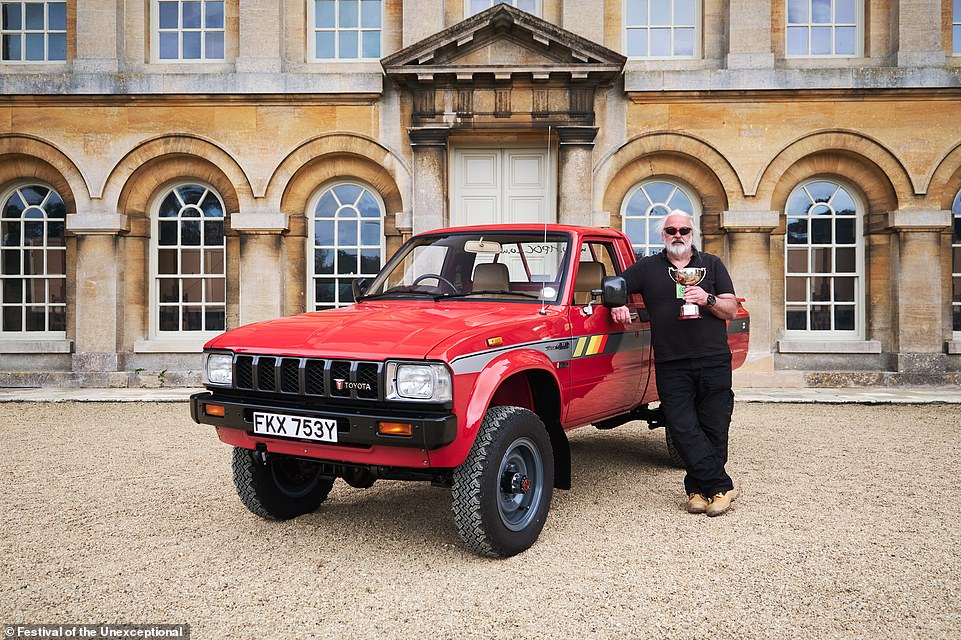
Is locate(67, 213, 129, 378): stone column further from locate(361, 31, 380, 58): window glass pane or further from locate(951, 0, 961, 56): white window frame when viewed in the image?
locate(951, 0, 961, 56): white window frame

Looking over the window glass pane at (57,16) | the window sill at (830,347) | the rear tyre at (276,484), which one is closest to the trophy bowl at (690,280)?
the rear tyre at (276,484)

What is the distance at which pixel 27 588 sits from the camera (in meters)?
3.62

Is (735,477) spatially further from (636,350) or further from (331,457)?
(331,457)

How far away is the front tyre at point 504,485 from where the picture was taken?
149 inches

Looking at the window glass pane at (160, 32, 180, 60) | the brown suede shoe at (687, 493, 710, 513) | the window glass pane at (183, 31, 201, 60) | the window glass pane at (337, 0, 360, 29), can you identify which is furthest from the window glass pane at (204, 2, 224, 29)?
the brown suede shoe at (687, 493, 710, 513)

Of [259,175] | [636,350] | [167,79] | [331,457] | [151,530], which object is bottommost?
[151,530]

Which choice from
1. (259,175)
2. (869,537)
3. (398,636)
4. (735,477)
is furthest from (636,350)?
(259,175)

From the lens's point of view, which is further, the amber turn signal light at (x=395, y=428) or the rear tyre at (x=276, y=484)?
the rear tyre at (x=276, y=484)

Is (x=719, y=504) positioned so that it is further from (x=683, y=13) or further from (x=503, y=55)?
(x=683, y=13)

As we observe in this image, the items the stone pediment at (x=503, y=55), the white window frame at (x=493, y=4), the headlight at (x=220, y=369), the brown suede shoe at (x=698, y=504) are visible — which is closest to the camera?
the headlight at (x=220, y=369)

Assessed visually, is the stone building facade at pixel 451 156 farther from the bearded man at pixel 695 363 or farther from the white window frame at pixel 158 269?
the bearded man at pixel 695 363

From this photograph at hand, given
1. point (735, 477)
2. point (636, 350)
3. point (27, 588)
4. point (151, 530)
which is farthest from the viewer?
point (735, 477)

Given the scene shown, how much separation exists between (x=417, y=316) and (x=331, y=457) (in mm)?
964

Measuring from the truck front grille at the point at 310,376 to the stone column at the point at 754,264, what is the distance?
9276mm
